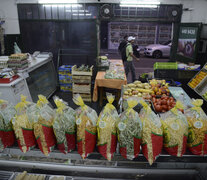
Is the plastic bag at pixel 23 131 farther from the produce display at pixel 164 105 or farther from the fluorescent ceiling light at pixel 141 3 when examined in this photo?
the fluorescent ceiling light at pixel 141 3

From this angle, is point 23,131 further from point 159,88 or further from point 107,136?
point 159,88

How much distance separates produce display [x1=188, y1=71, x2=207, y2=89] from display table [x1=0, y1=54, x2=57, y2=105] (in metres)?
4.40

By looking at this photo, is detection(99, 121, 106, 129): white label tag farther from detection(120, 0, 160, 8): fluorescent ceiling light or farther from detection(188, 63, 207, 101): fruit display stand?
detection(120, 0, 160, 8): fluorescent ceiling light

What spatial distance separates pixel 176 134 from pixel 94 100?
12.4 feet

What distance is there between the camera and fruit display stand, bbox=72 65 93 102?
5316 mm

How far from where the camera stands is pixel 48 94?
18.9ft

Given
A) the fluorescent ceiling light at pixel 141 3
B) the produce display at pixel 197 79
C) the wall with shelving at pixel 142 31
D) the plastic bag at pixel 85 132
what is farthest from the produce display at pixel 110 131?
the wall with shelving at pixel 142 31

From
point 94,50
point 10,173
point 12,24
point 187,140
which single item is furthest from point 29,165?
point 12,24

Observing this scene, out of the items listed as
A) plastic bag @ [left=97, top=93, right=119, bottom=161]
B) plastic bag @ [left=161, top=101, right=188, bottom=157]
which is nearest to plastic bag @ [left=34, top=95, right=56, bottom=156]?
plastic bag @ [left=97, top=93, right=119, bottom=161]

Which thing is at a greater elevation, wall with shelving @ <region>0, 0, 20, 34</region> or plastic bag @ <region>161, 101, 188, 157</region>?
wall with shelving @ <region>0, 0, 20, 34</region>

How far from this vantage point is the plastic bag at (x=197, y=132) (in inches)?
54.9

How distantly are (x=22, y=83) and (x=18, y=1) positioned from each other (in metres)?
4.88

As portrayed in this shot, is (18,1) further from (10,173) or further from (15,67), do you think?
(10,173)

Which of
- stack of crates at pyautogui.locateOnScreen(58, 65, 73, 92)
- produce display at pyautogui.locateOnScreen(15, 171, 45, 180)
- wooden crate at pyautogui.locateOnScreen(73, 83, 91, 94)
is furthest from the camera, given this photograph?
stack of crates at pyautogui.locateOnScreen(58, 65, 73, 92)
